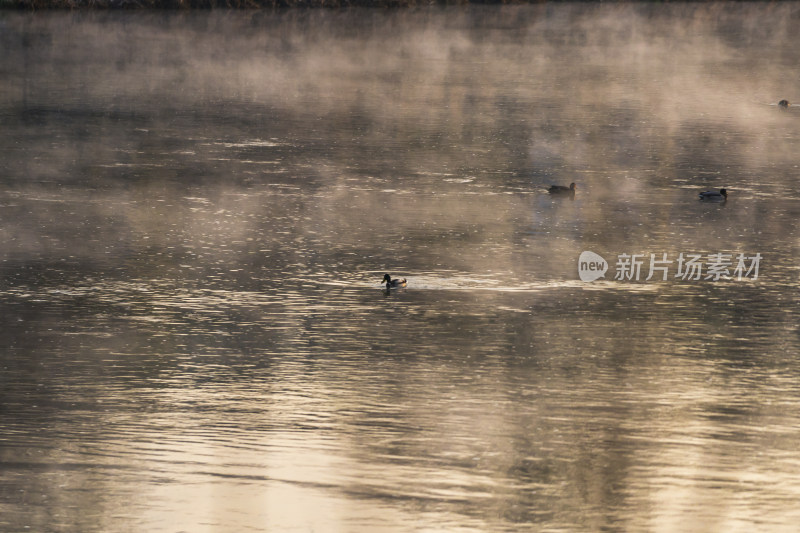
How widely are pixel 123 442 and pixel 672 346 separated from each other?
5848 mm

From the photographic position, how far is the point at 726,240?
2006cm

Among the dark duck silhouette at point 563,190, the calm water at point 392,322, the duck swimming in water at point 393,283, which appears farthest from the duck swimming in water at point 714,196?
the duck swimming in water at point 393,283

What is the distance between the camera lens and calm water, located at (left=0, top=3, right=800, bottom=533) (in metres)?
11.0

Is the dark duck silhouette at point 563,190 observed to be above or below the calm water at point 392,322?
above

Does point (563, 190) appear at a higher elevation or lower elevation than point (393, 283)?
higher

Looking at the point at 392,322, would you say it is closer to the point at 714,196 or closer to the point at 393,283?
the point at 393,283

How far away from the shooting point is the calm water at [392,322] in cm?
1101

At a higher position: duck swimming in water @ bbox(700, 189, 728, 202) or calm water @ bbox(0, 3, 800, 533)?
duck swimming in water @ bbox(700, 189, 728, 202)

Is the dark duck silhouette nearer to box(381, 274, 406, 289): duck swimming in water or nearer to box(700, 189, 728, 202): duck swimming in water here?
box(700, 189, 728, 202): duck swimming in water

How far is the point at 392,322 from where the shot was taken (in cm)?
1552

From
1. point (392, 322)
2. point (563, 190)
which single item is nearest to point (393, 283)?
point (392, 322)

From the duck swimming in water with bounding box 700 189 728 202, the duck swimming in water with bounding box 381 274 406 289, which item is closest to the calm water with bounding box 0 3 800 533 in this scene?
the duck swimming in water with bounding box 381 274 406 289

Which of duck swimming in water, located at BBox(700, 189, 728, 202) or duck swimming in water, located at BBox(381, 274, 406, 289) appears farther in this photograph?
duck swimming in water, located at BBox(700, 189, 728, 202)

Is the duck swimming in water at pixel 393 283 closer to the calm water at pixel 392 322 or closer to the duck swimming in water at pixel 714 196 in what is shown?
the calm water at pixel 392 322
